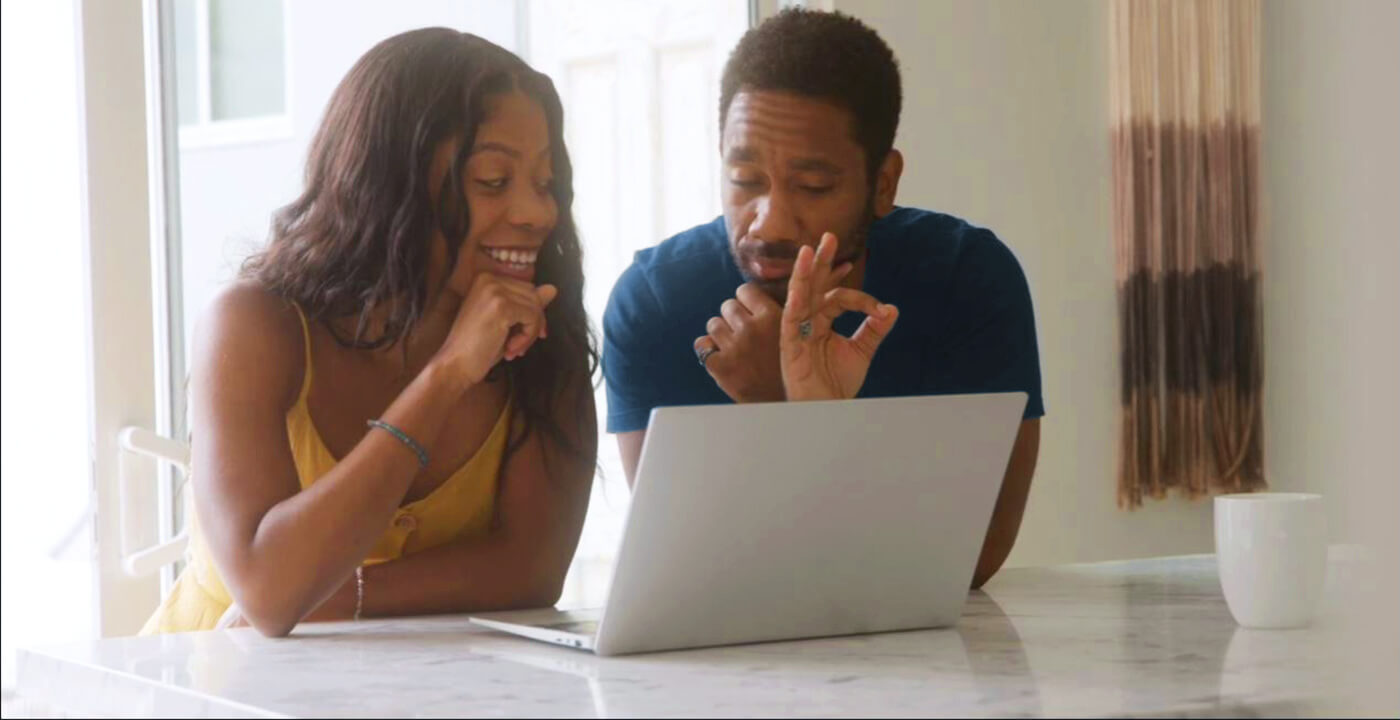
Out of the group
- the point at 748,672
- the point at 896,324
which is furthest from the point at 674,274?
the point at 748,672

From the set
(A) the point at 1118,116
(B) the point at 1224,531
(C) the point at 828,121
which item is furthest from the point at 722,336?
(A) the point at 1118,116

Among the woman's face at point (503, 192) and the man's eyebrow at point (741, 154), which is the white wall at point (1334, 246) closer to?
the man's eyebrow at point (741, 154)

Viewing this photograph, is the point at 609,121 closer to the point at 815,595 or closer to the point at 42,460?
the point at 42,460

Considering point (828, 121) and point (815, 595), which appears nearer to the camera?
point (815, 595)

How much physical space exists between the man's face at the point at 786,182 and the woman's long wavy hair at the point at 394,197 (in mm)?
259

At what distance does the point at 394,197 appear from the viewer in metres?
1.55

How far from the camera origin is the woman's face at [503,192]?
1.56 metres

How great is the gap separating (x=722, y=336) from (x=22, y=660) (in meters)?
0.78

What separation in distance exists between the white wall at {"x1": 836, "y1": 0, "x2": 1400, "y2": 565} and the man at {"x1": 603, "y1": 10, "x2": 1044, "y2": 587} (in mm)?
1298

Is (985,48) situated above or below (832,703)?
above

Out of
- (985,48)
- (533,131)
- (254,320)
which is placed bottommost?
(254,320)

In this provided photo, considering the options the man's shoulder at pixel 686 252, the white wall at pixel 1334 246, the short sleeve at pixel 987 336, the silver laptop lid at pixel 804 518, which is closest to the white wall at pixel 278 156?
the man's shoulder at pixel 686 252

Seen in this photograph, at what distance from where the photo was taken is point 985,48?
10.4ft

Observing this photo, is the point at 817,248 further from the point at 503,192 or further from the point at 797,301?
the point at 503,192
